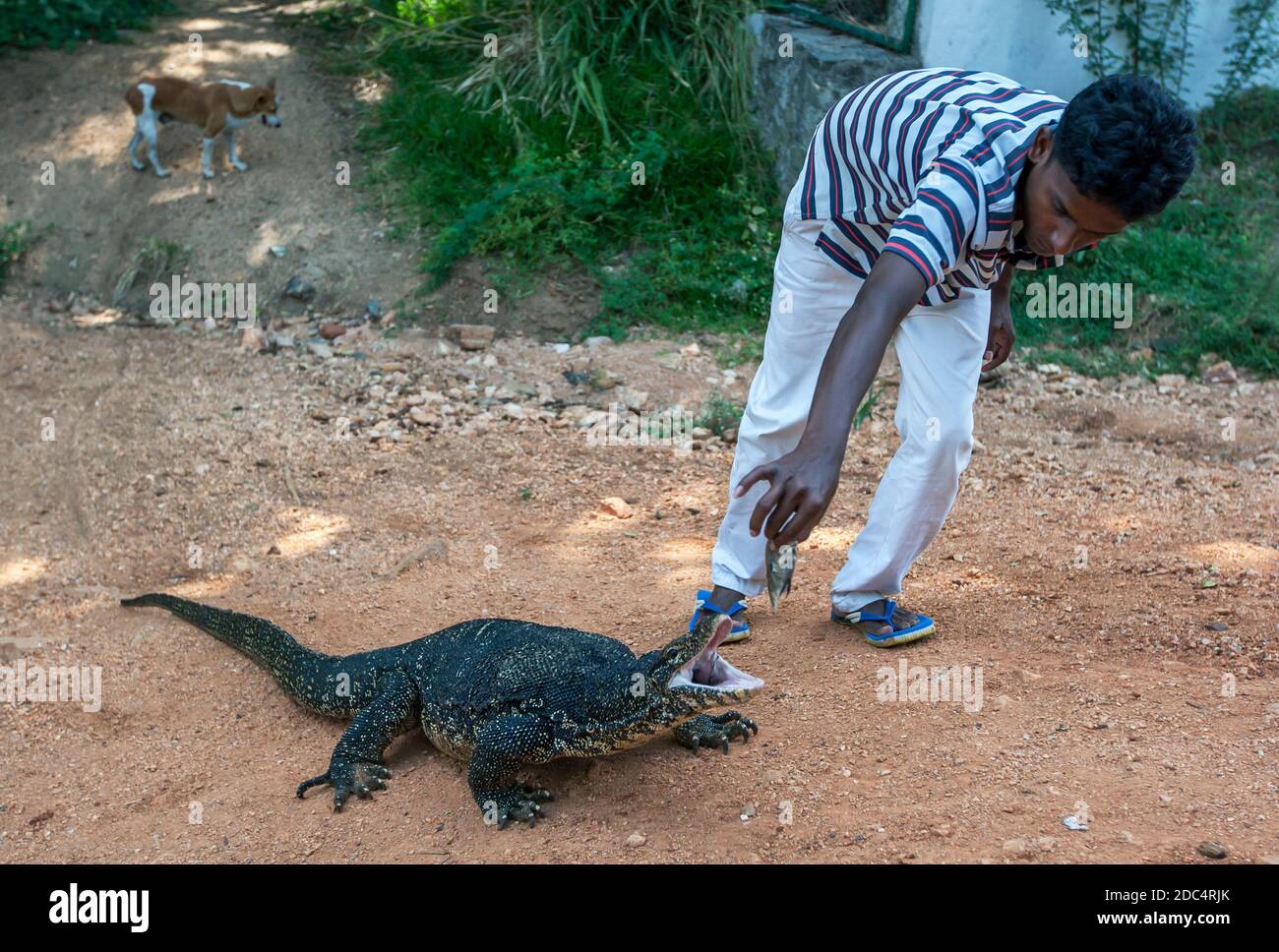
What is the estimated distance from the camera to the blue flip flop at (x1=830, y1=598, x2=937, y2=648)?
4059 mm

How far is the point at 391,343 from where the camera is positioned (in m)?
7.71

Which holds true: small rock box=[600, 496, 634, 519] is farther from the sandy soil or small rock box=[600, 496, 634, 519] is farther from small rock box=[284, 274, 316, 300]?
small rock box=[284, 274, 316, 300]

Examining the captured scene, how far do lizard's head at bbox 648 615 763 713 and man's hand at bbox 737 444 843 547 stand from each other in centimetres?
73

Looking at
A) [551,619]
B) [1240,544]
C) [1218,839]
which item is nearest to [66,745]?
[551,619]

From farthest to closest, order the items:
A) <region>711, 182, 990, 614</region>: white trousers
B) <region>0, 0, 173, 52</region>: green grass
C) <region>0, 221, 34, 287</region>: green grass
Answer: <region>0, 0, 173, 52</region>: green grass
<region>0, 221, 34, 287</region>: green grass
<region>711, 182, 990, 614</region>: white trousers

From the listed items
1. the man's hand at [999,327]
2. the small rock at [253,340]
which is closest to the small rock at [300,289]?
the small rock at [253,340]

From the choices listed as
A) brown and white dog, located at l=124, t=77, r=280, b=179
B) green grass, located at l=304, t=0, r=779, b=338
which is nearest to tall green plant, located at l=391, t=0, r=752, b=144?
green grass, located at l=304, t=0, r=779, b=338

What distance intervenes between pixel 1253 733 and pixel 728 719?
156 centimetres

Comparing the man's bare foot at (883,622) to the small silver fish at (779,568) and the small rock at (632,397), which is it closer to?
the small silver fish at (779,568)

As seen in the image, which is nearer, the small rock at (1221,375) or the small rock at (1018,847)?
the small rock at (1018,847)

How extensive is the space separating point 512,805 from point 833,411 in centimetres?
165

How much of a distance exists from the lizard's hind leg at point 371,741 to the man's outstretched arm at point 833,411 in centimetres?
186

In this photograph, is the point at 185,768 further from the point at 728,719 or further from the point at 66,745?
the point at 728,719

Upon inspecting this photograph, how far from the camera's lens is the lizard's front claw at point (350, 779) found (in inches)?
143
